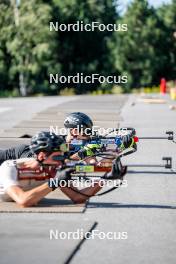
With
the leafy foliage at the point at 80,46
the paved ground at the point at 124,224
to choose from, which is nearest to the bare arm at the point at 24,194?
the paved ground at the point at 124,224

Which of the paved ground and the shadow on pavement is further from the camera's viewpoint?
the shadow on pavement

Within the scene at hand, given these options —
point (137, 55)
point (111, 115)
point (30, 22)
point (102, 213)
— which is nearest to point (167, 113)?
point (111, 115)

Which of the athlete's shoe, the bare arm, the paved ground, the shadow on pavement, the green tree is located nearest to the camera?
the paved ground

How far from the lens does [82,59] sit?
Answer: 72688mm

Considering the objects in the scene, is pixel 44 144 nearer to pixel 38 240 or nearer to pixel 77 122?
pixel 38 240

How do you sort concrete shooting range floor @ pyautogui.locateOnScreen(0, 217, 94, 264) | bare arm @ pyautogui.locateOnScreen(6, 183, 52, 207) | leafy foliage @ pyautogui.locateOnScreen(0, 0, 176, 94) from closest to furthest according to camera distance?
concrete shooting range floor @ pyautogui.locateOnScreen(0, 217, 94, 264)
bare arm @ pyautogui.locateOnScreen(6, 183, 52, 207)
leafy foliage @ pyautogui.locateOnScreen(0, 0, 176, 94)

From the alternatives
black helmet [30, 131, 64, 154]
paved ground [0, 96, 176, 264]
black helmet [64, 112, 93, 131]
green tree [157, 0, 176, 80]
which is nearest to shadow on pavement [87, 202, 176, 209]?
paved ground [0, 96, 176, 264]

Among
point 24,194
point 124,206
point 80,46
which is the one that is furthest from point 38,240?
point 80,46

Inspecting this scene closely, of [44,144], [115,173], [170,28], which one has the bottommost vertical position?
[115,173]

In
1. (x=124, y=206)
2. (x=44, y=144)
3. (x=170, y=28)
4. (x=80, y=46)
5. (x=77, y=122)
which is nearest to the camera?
(x=44, y=144)

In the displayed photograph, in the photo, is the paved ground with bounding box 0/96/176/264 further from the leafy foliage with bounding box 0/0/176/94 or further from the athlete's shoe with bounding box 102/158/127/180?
the leafy foliage with bounding box 0/0/176/94

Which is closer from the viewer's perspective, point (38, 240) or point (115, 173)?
point (38, 240)

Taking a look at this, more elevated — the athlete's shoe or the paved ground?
the athlete's shoe

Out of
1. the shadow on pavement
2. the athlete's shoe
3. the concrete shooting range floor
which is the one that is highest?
the athlete's shoe
